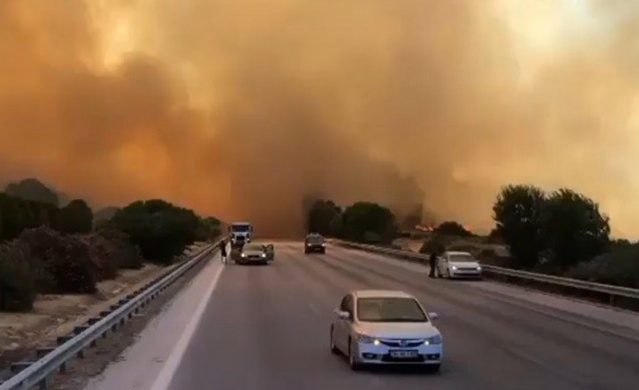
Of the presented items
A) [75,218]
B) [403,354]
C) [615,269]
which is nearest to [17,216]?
[75,218]

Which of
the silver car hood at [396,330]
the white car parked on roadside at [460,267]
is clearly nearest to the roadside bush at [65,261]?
the white car parked on roadside at [460,267]

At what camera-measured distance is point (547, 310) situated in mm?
31047

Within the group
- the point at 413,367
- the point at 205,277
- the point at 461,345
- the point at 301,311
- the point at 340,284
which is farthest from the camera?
the point at 205,277

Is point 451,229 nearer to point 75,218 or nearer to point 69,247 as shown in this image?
point 75,218

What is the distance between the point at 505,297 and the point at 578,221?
71.9 feet

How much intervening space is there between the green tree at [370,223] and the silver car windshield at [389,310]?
121 m

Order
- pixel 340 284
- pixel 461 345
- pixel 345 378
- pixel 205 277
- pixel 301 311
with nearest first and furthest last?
pixel 345 378, pixel 461 345, pixel 301 311, pixel 340 284, pixel 205 277

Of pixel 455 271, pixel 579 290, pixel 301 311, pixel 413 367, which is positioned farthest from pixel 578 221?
pixel 413 367

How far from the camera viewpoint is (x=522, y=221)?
62.5m

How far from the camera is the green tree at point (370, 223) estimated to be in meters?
141

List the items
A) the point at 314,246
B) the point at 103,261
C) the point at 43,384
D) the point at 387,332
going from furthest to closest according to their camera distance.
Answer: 1. the point at 314,246
2. the point at 103,261
3. the point at 387,332
4. the point at 43,384

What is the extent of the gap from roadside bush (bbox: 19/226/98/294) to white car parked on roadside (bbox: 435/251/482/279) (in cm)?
1769

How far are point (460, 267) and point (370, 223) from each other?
91.8 meters

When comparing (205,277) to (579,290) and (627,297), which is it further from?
(627,297)
